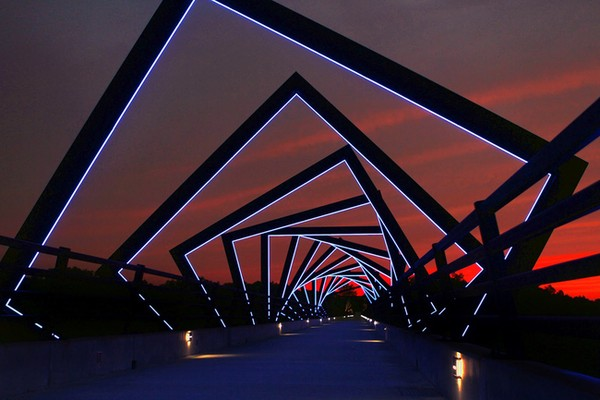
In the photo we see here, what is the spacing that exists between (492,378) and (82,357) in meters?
6.47

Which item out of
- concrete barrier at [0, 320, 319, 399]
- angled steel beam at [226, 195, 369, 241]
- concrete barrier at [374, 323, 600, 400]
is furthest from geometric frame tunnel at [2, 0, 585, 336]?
angled steel beam at [226, 195, 369, 241]

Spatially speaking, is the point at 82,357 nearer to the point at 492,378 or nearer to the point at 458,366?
the point at 458,366

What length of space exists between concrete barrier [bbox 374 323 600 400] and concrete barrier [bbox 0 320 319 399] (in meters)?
4.54

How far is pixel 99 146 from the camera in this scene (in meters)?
13.1

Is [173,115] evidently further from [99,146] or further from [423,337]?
[423,337]

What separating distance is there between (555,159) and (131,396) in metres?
5.68

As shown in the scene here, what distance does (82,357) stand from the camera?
10.5 m

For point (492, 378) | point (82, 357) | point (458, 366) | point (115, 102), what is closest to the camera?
point (492, 378)

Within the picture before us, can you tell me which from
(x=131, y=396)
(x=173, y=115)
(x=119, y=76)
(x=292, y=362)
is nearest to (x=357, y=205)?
(x=173, y=115)

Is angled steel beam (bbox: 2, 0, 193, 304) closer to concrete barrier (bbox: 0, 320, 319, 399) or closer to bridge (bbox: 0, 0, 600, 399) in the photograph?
bridge (bbox: 0, 0, 600, 399)

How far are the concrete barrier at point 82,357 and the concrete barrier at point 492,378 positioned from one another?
179 inches

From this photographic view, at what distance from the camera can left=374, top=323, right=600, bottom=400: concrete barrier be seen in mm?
3902

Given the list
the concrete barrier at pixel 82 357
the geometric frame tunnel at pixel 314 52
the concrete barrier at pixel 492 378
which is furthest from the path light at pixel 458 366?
the concrete barrier at pixel 82 357

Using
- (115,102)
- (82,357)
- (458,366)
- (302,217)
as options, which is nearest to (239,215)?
(302,217)
